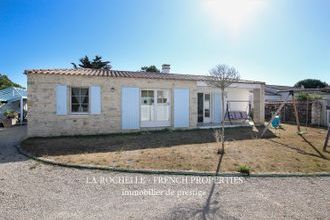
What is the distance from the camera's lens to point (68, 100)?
12.0 metres

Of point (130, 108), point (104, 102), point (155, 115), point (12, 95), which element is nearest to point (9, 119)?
point (12, 95)

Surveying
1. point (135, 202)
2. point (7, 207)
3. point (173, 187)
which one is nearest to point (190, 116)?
point (173, 187)

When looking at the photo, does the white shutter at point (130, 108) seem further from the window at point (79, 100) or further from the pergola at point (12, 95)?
the pergola at point (12, 95)

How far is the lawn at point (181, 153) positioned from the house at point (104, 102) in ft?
3.61

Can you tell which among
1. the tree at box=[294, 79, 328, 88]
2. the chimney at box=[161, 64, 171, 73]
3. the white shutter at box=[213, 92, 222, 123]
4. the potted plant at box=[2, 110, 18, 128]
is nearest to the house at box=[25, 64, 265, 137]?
the white shutter at box=[213, 92, 222, 123]

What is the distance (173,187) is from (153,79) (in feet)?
30.1

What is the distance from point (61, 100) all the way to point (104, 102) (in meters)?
2.12

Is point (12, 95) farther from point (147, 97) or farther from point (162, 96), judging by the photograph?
point (162, 96)

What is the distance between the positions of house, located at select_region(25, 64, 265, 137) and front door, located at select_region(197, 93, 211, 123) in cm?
256

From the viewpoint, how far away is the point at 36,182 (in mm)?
5426

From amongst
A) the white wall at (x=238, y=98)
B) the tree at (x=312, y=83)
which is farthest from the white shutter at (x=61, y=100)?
the tree at (x=312, y=83)

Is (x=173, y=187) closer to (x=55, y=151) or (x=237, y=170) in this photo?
(x=237, y=170)

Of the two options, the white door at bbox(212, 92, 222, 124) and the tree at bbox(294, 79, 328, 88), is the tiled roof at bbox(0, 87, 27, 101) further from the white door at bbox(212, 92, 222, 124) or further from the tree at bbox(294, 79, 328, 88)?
the tree at bbox(294, 79, 328, 88)

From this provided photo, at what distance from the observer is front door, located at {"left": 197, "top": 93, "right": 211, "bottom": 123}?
57.7 ft
